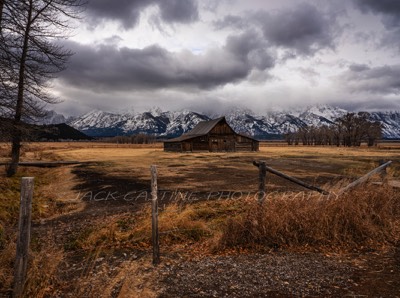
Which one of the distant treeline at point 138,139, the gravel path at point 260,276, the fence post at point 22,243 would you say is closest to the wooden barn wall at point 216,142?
the gravel path at point 260,276

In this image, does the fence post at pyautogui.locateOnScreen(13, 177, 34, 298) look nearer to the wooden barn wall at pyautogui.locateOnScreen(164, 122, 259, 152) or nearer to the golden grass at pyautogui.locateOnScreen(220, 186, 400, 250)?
the golden grass at pyautogui.locateOnScreen(220, 186, 400, 250)

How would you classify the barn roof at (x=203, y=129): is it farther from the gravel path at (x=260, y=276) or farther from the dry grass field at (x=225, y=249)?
the gravel path at (x=260, y=276)

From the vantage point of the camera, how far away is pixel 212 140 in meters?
58.3

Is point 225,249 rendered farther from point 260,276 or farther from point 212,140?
point 212,140

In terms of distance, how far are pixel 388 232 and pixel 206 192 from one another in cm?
846

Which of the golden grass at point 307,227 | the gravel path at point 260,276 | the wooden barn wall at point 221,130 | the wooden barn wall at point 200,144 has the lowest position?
the gravel path at point 260,276

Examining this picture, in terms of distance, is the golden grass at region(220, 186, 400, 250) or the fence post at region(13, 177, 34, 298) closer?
the fence post at region(13, 177, 34, 298)

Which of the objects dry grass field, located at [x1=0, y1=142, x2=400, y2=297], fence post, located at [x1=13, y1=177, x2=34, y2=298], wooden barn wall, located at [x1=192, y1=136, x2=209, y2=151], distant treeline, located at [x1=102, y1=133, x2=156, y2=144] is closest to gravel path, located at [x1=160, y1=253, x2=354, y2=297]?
dry grass field, located at [x1=0, y1=142, x2=400, y2=297]

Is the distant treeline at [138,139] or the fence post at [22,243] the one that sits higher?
the distant treeline at [138,139]

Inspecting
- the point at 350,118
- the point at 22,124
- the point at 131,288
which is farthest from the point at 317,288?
the point at 350,118

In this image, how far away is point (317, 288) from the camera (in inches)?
203

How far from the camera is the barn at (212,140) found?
2251 inches

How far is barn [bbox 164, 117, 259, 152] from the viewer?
57.2 metres

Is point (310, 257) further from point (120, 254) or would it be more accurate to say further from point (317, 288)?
point (120, 254)
